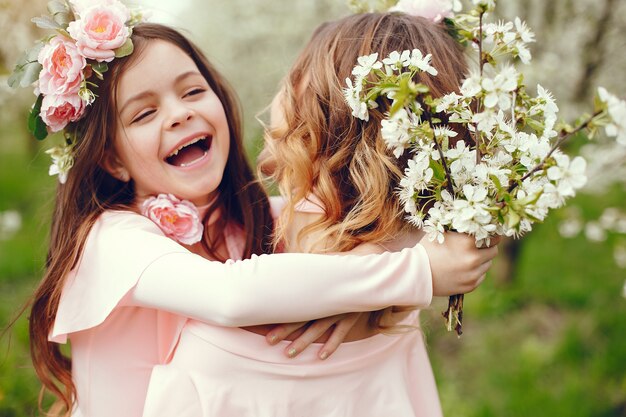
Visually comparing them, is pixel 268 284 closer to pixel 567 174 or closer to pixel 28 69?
pixel 567 174

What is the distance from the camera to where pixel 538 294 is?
509 cm

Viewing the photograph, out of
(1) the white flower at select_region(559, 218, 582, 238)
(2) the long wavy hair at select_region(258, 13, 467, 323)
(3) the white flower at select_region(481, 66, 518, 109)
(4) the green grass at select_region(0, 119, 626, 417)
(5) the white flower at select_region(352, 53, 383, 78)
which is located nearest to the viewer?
(3) the white flower at select_region(481, 66, 518, 109)

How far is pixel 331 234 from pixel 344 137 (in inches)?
12.0

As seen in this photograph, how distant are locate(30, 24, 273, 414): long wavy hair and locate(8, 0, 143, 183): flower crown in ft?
0.18

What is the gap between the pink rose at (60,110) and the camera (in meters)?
1.96

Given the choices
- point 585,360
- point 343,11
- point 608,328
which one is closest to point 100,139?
point 585,360

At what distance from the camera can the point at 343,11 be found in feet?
21.6

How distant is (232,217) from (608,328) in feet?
10.1

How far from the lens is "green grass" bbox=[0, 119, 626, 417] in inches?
144

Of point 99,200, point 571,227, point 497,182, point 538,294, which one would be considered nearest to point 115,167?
point 99,200

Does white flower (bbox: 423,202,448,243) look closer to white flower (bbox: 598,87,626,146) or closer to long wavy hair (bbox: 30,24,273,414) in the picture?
white flower (bbox: 598,87,626,146)

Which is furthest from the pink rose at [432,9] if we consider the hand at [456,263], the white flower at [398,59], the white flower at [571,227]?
the white flower at [571,227]

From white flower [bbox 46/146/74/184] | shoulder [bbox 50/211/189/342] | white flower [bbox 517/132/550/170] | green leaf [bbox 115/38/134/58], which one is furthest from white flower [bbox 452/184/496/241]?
white flower [bbox 46/146/74/184]

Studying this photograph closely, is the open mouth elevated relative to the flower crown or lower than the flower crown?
lower
